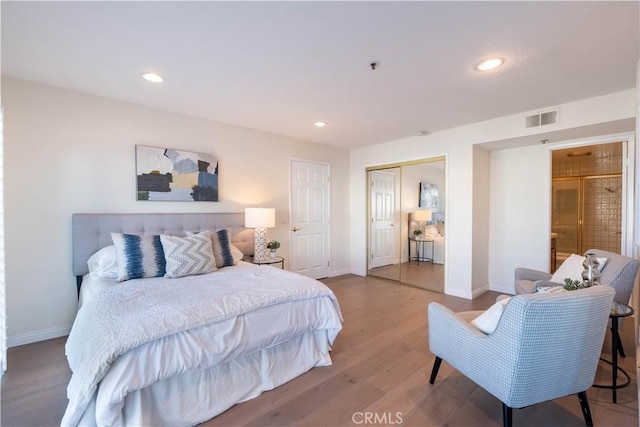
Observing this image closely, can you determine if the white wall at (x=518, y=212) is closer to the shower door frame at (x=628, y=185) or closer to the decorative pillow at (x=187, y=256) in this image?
the shower door frame at (x=628, y=185)

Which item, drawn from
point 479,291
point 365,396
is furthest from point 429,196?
point 365,396

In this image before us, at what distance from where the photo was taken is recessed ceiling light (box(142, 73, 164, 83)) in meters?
2.51

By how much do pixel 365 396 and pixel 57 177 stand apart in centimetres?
338

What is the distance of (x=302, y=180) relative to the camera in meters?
4.86

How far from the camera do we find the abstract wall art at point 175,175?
3.23m

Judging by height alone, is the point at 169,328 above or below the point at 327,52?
below

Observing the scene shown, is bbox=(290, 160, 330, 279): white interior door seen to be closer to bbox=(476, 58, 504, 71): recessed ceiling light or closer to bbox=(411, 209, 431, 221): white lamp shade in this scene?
bbox=(411, 209, 431, 221): white lamp shade

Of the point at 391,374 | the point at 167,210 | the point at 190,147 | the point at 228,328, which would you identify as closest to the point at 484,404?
the point at 391,374

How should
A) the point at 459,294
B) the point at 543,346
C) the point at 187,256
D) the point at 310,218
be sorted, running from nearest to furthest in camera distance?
the point at 543,346 < the point at 187,256 < the point at 459,294 < the point at 310,218

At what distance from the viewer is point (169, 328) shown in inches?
64.0

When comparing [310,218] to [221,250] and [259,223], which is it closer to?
[259,223]

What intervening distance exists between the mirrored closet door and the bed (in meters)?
3.16

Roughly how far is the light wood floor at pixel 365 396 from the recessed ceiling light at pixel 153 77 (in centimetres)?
250

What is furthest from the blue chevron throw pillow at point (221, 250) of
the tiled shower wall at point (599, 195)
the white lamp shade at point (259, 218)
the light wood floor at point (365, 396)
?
the tiled shower wall at point (599, 195)
